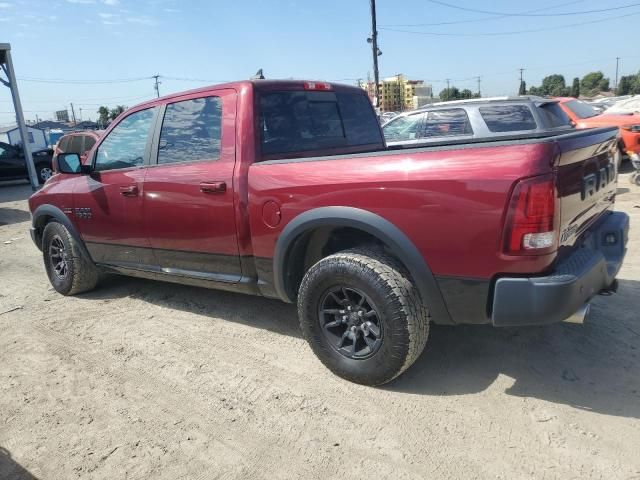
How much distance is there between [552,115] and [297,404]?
21.4 ft

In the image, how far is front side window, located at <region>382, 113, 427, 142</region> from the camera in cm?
792

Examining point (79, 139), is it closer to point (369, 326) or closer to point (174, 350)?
point (174, 350)

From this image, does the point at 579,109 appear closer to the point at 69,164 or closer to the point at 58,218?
the point at 69,164

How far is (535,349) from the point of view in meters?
3.29

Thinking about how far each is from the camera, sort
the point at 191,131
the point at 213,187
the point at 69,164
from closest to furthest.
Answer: the point at 213,187, the point at 191,131, the point at 69,164

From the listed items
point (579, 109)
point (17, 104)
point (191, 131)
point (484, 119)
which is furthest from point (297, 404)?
point (17, 104)

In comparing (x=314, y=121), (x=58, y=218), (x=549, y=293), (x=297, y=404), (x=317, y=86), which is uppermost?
(x=317, y=86)

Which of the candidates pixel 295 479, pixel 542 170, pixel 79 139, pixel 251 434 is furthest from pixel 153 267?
pixel 79 139

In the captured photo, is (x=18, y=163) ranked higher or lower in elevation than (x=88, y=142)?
lower

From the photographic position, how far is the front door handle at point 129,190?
4.01m

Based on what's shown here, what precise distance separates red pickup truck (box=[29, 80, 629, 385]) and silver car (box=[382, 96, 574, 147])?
132 inches

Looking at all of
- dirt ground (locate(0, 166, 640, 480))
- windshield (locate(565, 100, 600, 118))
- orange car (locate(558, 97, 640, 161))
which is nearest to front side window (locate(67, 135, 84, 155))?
dirt ground (locate(0, 166, 640, 480))

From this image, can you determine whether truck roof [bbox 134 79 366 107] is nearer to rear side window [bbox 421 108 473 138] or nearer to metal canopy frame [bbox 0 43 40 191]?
rear side window [bbox 421 108 473 138]

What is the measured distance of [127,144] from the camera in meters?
4.26
